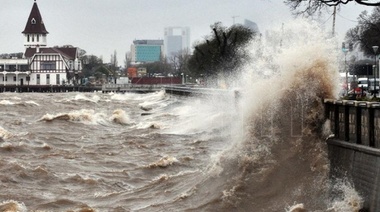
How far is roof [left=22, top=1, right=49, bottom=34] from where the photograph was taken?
17338cm

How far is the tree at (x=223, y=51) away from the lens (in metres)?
85.7

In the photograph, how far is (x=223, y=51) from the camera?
8525 centimetres

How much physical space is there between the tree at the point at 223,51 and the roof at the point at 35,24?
218 feet

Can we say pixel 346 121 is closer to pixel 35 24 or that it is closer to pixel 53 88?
pixel 53 88

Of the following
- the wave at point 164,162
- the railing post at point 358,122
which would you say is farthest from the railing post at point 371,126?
the wave at point 164,162

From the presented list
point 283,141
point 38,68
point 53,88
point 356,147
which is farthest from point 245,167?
point 38,68

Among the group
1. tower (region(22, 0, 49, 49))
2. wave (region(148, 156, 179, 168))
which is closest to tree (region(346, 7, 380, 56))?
wave (region(148, 156, 179, 168))

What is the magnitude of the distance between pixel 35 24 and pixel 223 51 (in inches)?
3845

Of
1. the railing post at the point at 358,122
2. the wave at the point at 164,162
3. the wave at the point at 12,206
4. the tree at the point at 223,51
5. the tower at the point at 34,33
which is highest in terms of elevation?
the tower at the point at 34,33

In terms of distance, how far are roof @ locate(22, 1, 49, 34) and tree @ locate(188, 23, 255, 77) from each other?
2618 inches

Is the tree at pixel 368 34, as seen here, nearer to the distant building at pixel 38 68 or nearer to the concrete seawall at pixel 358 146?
the concrete seawall at pixel 358 146

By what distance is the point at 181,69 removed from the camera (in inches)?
7446

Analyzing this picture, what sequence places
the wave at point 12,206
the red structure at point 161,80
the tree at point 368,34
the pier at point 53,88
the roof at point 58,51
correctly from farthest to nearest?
the red structure at point 161,80
the roof at point 58,51
the pier at point 53,88
the tree at point 368,34
the wave at point 12,206

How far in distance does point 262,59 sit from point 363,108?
763 centimetres
